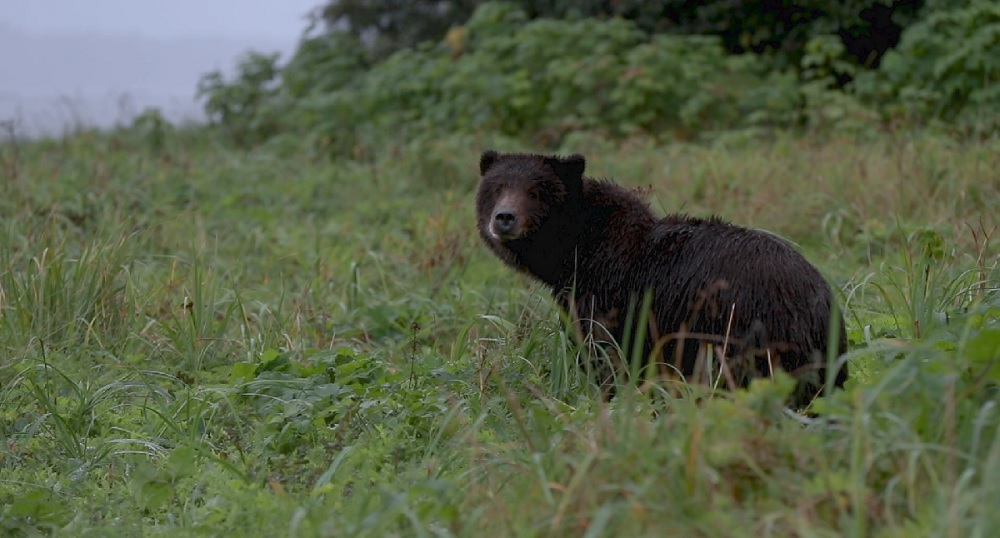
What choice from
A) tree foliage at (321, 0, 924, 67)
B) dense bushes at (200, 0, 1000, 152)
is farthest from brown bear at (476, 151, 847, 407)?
tree foliage at (321, 0, 924, 67)

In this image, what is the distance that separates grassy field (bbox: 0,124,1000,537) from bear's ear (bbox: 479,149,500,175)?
691 millimetres

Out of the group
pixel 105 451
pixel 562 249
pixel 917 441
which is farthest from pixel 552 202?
pixel 917 441

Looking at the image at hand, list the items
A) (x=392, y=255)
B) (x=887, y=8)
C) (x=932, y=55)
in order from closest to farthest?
(x=392, y=255) < (x=932, y=55) < (x=887, y=8)

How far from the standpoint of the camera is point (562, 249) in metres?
5.26

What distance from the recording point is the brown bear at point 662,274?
428 centimetres

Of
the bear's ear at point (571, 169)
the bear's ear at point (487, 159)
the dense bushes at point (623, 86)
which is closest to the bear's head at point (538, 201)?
the bear's ear at point (571, 169)

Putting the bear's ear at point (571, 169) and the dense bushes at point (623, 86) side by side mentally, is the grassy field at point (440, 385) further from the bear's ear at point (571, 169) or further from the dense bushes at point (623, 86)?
the dense bushes at point (623, 86)

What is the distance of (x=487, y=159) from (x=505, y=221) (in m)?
0.60

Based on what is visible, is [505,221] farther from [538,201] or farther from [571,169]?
[571,169]

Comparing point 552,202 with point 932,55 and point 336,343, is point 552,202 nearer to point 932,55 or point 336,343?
point 336,343

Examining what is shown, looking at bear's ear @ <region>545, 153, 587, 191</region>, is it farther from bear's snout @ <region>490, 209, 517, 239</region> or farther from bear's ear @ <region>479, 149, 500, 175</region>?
bear's ear @ <region>479, 149, 500, 175</region>

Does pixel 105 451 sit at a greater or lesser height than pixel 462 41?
lesser

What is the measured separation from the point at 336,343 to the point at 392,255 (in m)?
1.88

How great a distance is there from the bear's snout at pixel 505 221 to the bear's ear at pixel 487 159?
1.73 ft
